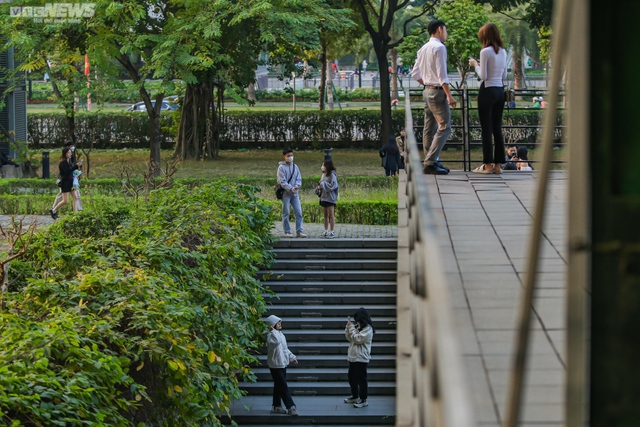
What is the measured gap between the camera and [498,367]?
429 centimetres

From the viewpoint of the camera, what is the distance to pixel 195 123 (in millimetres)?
37031

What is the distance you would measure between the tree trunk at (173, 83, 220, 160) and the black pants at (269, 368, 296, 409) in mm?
22054

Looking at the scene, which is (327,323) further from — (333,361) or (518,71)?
(518,71)

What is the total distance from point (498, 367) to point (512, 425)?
2.38 meters

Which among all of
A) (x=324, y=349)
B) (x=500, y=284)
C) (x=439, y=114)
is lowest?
(x=324, y=349)

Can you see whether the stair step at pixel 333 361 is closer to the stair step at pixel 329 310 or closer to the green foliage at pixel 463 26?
the stair step at pixel 329 310

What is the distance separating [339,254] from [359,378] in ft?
17.3

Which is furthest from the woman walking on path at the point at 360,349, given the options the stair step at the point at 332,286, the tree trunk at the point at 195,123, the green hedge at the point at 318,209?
the tree trunk at the point at 195,123

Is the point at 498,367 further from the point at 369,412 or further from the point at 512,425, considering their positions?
the point at 369,412

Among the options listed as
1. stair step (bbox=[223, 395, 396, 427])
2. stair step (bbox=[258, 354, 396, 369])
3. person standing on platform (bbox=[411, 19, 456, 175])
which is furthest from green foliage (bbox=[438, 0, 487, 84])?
person standing on platform (bbox=[411, 19, 456, 175])

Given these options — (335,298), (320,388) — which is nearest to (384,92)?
(335,298)

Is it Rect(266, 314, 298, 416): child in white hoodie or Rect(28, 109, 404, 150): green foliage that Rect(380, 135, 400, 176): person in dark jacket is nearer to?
Rect(266, 314, 298, 416): child in white hoodie

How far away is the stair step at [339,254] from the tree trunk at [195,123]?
55.5 ft

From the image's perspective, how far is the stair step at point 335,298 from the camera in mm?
19281
